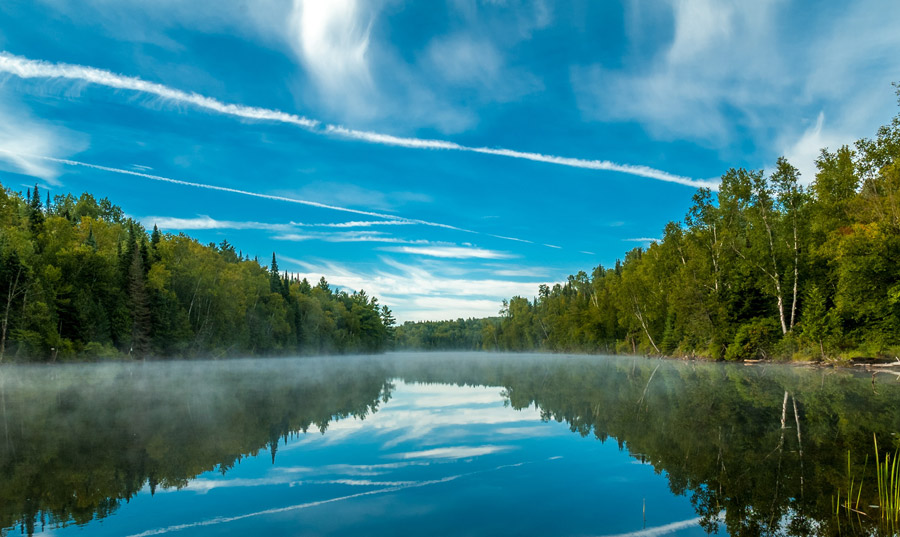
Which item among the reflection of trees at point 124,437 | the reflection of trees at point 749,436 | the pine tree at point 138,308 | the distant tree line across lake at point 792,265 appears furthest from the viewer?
the pine tree at point 138,308

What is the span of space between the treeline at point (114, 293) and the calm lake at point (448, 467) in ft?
120

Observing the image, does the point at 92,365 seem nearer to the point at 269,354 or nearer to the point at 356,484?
the point at 269,354

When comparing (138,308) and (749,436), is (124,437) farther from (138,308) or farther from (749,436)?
(138,308)

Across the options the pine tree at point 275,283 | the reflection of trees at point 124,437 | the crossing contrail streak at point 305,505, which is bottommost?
the crossing contrail streak at point 305,505

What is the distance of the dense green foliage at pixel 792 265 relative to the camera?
33.5 meters

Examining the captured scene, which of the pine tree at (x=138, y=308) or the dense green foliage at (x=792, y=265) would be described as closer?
the dense green foliage at (x=792, y=265)

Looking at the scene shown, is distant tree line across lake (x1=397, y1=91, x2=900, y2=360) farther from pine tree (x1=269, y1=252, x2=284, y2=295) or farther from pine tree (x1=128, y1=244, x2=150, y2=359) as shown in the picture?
pine tree (x1=269, y1=252, x2=284, y2=295)

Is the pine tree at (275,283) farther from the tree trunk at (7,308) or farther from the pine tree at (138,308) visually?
the tree trunk at (7,308)

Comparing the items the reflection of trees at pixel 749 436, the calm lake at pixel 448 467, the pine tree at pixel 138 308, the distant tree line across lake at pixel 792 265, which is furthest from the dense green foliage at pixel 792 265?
the pine tree at pixel 138 308

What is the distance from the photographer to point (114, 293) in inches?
2414

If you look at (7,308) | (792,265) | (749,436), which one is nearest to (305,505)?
(749,436)

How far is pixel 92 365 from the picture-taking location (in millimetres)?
54688

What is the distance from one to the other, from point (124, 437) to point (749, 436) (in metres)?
15.4

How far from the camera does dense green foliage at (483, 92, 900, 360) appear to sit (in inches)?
1320
